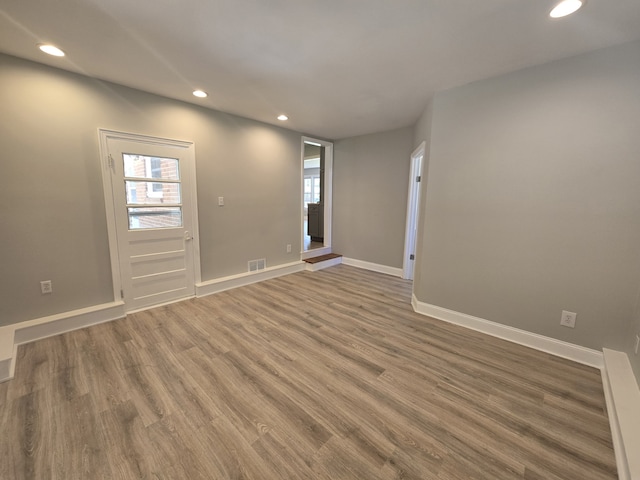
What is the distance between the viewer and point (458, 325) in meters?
2.82

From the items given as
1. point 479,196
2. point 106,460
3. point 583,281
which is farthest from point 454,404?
point 106,460

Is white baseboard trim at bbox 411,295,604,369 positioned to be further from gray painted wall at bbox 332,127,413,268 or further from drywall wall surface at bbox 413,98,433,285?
gray painted wall at bbox 332,127,413,268

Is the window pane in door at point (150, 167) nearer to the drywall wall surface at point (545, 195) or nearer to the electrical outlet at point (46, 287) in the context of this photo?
the electrical outlet at point (46, 287)

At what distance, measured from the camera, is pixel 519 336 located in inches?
97.5

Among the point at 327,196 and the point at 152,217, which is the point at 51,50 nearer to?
the point at 152,217

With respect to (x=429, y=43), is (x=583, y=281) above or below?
below

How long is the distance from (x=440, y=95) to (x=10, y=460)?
4263mm

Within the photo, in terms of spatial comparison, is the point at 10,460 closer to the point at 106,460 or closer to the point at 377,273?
the point at 106,460

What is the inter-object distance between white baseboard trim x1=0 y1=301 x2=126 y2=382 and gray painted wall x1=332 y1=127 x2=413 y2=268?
3.85 m

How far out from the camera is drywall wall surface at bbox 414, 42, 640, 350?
6.54 ft

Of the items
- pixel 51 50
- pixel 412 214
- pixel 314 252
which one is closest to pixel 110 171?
pixel 51 50

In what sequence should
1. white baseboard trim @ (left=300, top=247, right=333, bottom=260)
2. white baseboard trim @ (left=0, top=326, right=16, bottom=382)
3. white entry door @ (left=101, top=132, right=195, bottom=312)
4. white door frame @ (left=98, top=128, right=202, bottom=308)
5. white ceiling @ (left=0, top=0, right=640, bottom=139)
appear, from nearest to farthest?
white ceiling @ (left=0, top=0, right=640, bottom=139) < white baseboard trim @ (left=0, top=326, right=16, bottom=382) < white door frame @ (left=98, top=128, right=202, bottom=308) < white entry door @ (left=101, top=132, right=195, bottom=312) < white baseboard trim @ (left=300, top=247, right=333, bottom=260)

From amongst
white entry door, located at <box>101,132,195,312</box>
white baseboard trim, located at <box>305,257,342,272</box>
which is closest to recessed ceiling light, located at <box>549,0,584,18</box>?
white entry door, located at <box>101,132,195,312</box>

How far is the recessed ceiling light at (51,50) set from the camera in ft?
6.65
